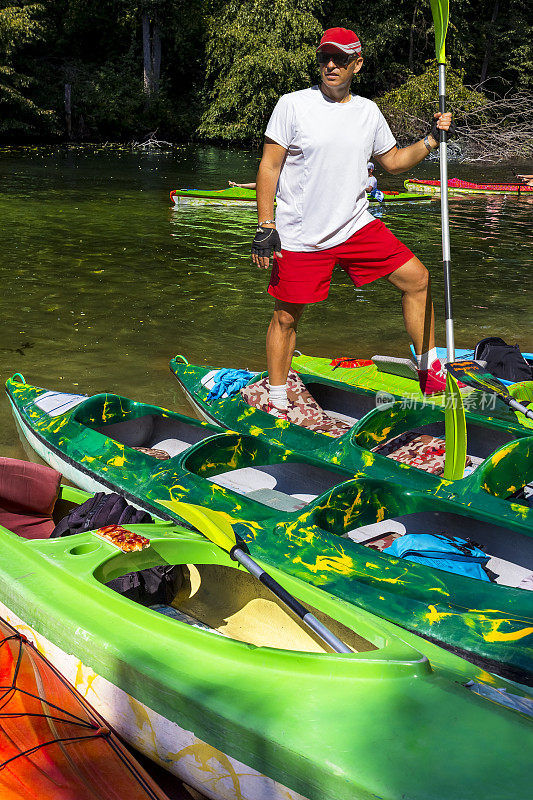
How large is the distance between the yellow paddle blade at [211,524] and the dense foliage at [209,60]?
87.8ft

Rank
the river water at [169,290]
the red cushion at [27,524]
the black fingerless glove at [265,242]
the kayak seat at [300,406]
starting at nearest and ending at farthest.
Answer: the red cushion at [27,524] → the black fingerless glove at [265,242] → the kayak seat at [300,406] → the river water at [169,290]

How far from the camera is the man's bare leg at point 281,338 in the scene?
191 inches

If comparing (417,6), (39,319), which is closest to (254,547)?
(39,319)

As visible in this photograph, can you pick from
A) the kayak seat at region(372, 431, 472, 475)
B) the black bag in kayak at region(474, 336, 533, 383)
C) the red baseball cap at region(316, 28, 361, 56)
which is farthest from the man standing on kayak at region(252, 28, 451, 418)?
the black bag in kayak at region(474, 336, 533, 383)

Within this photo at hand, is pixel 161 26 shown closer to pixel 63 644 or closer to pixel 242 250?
pixel 242 250

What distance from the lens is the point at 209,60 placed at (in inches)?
1207

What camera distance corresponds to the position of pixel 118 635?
2.59 meters

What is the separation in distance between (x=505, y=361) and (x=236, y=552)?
331 cm

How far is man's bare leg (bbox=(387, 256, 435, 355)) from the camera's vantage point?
4848 millimetres

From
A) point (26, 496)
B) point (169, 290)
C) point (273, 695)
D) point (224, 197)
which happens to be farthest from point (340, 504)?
point (224, 197)

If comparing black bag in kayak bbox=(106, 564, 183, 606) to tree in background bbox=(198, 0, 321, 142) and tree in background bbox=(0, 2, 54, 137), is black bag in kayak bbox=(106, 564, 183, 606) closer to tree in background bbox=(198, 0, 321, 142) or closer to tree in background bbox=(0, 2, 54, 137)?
tree in background bbox=(198, 0, 321, 142)

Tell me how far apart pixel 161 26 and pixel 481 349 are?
32.3m

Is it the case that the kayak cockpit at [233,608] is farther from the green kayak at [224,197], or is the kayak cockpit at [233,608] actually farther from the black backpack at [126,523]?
the green kayak at [224,197]

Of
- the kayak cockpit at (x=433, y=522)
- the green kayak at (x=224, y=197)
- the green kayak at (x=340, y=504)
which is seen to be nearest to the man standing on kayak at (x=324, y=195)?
the green kayak at (x=340, y=504)
